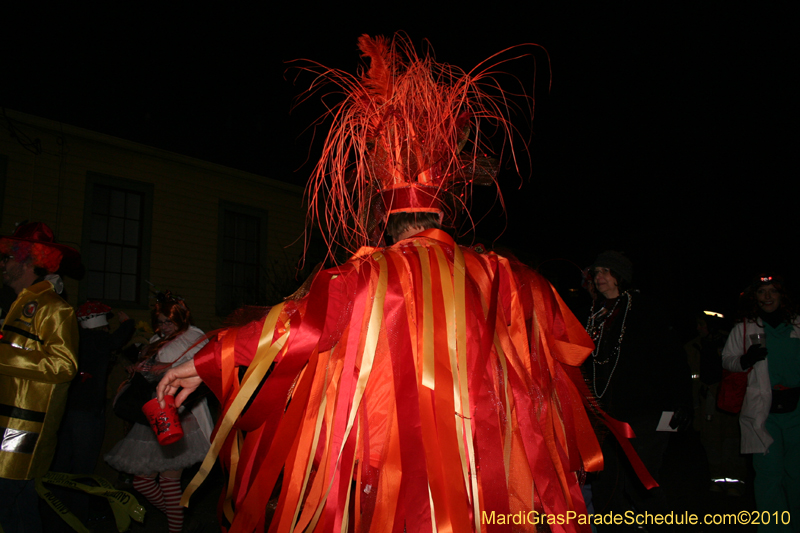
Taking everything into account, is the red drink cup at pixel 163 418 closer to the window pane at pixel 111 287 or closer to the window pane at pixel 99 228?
the window pane at pixel 111 287

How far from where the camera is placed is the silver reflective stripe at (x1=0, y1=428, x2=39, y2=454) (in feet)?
9.83

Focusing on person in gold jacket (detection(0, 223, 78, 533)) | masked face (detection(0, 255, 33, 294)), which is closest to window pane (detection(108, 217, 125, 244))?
masked face (detection(0, 255, 33, 294))

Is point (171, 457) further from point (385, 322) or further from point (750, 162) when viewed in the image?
point (750, 162)

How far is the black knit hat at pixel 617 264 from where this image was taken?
390 centimetres

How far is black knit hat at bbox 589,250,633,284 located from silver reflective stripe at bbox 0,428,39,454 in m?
3.93

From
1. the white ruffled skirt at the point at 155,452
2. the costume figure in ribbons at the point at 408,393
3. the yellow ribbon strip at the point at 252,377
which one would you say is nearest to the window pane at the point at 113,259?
the white ruffled skirt at the point at 155,452

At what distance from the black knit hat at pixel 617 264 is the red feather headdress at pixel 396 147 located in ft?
6.31

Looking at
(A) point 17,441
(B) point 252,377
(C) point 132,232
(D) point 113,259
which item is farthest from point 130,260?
(B) point 252,377

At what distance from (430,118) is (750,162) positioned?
11.7 meters

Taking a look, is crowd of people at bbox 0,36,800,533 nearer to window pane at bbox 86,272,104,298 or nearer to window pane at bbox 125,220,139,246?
window pane at bbox 86,272,104,298

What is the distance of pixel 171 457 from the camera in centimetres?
420

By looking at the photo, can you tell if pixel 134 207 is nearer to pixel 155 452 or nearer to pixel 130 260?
pixel 130 260

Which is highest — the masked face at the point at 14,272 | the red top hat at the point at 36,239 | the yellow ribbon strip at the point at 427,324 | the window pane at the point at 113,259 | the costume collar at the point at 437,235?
the window pane at the point at 113,259

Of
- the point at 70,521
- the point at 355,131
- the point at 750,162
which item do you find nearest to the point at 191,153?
the point at 70,521
